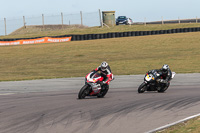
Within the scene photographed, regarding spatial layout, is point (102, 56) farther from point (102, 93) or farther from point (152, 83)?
point (102, 93)

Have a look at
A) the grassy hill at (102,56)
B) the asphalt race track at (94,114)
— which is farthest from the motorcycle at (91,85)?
the grassy hill at (102,56)

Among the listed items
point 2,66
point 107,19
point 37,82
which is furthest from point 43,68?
point 107,19

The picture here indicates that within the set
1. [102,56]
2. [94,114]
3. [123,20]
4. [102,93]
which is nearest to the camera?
[94,114]

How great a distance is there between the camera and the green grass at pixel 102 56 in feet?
83.4

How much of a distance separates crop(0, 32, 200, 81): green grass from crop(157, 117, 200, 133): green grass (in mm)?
14978

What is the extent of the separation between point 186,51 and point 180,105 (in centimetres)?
2228

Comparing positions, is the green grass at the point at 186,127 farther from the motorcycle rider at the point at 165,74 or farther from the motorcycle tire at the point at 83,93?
the motorcycle rider at the point at 165,74

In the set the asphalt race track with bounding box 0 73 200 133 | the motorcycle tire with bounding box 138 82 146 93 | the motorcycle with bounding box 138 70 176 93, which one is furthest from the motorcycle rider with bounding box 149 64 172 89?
the asphalt race track with bounding box 0 73 200 133

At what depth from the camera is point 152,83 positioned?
574 inches

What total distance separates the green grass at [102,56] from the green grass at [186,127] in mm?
14978

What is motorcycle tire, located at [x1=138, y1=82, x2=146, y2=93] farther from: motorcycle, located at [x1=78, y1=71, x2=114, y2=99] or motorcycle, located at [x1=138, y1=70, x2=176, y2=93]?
motorcycle, located at [x1=78, y1=71, x2=114, y2=99]

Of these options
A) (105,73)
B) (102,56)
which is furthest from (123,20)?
(105,73)

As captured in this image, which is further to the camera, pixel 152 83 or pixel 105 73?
pixel 152 83

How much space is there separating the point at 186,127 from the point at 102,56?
982 inches
